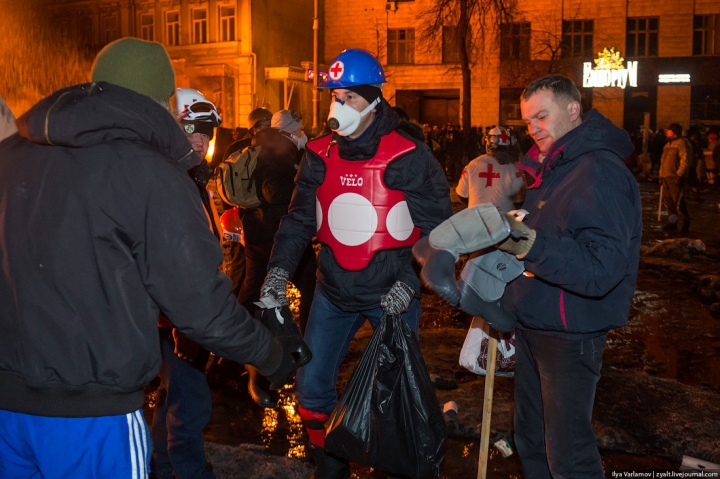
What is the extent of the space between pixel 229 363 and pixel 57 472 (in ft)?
13.3

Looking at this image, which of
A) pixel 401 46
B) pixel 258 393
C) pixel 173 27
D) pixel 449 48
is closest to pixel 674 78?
pixel 449 48

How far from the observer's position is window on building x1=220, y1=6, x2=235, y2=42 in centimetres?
3697

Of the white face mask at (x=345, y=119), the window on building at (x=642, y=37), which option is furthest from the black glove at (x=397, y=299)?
the window on building at (x=642, y=37)

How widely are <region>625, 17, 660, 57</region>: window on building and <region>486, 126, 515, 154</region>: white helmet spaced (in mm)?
35314

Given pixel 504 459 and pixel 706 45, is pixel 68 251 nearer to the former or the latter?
pixel 504 459

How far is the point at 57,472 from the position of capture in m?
2.06

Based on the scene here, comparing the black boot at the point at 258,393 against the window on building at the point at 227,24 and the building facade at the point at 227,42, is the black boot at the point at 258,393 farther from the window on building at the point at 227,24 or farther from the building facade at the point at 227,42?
the window on building at the point at 227,24

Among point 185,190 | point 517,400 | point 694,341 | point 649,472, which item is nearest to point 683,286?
point 694,341

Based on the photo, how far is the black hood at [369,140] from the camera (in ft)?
12.0

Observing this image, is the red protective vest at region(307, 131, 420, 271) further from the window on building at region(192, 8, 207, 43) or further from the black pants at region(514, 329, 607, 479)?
the window on building at region(192, 8, 207, 43)

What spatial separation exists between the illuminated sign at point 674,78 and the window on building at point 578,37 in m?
3.94

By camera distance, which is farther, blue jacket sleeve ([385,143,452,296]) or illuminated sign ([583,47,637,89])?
illuminated sign ([583,47,637,89])

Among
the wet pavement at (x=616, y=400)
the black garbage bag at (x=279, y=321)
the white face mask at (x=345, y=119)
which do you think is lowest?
the wet pavement at (x=616, y=400)

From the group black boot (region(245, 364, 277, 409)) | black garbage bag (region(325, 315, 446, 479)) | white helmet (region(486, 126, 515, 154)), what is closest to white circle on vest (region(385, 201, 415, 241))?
black garbage bag (region(325, 315, 446, 479))
